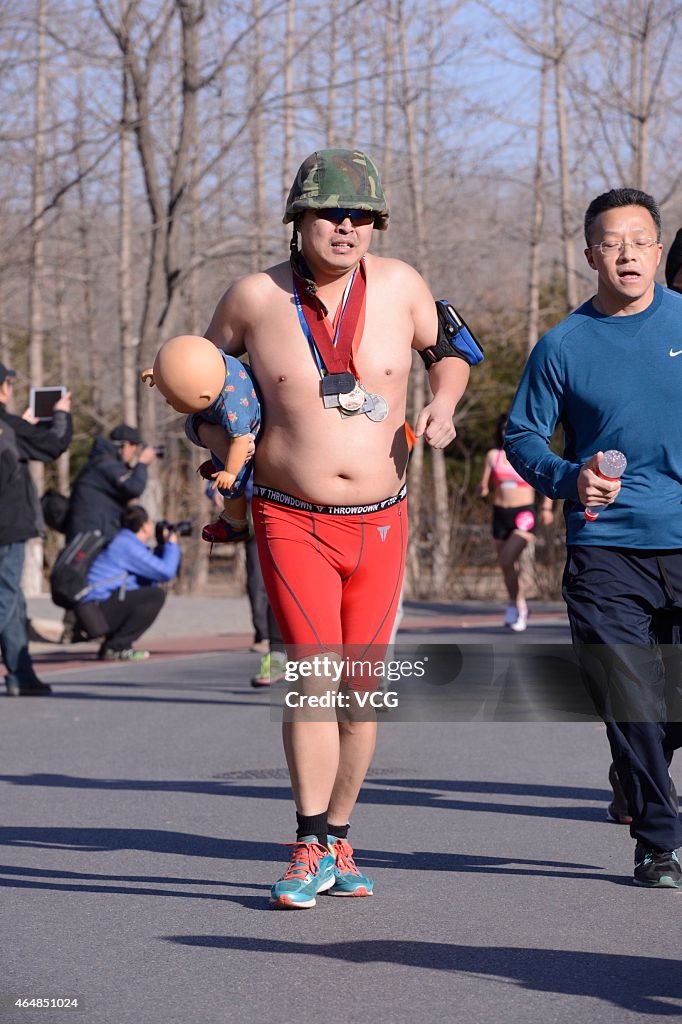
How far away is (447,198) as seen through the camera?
96.8 feet

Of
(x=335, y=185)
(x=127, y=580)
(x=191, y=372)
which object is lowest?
(x=127, y=580)

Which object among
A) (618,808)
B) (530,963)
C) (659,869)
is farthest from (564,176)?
(530,963)

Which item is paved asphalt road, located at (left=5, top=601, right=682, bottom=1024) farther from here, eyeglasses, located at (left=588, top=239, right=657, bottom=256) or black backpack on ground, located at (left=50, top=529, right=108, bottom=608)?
black backpack on ground, located at (left=50, top=529, right=108, bottom=608)

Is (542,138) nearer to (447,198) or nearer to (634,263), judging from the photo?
(447,198)

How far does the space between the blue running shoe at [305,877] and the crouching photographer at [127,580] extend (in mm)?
8530

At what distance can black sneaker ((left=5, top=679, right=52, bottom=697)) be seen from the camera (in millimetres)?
11195

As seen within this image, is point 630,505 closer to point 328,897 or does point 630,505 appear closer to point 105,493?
point 328,897

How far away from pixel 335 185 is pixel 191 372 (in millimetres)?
692

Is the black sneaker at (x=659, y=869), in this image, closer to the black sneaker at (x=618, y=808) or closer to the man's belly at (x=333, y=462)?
the black sneaker at (x=618, y=808)

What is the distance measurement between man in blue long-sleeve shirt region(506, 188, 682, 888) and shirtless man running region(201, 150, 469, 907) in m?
0.42

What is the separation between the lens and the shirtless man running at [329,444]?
4984mm

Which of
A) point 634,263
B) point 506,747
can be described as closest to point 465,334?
point 634,263

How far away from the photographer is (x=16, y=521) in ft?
34.8

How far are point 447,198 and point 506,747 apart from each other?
21.9 m
